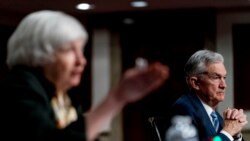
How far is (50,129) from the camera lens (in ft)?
3.06

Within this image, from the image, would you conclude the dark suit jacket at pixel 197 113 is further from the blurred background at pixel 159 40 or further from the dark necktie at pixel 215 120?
the blurred background at pixel 159 40

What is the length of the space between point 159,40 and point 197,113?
11.2 feet

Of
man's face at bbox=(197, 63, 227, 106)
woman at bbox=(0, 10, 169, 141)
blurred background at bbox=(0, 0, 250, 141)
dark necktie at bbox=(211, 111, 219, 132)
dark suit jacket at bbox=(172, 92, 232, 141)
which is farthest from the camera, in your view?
blurred background at bbox=(0, 0, 250, 141)

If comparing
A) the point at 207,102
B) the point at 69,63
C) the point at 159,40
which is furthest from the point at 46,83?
the point at 159,40

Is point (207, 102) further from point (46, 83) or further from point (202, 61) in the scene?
point (46, 83)

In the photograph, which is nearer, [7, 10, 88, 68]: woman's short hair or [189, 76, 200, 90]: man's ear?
[7, 10, 88, 68]: woman's short hair

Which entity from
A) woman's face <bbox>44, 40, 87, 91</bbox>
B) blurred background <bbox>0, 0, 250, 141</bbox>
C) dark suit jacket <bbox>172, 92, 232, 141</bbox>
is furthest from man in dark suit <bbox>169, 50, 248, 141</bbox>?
blurred background <bbox>0, 0, 250, 141</bbox>

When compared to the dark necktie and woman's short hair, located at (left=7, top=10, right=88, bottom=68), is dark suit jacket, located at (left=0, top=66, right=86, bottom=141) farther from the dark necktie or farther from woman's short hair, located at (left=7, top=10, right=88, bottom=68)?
the dark necktie

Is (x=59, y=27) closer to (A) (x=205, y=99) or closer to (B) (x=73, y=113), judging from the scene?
(B) (x=73, y=113)

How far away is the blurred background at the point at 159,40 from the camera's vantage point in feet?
17.0

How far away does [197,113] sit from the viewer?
1.99 meters

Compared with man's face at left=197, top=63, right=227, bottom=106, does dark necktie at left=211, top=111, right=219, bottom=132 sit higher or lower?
lower

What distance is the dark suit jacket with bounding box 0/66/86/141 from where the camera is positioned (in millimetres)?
928

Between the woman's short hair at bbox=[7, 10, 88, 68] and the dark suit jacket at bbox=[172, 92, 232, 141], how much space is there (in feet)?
3.10
